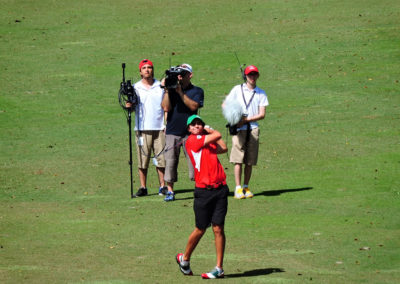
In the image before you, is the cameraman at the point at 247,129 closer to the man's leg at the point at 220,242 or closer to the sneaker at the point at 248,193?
the sneaker at the point at 248,193

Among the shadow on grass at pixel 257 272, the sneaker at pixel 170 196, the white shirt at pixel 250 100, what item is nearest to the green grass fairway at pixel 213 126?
the shadow on grass at pixel 257 272

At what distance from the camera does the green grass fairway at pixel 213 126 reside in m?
10.4

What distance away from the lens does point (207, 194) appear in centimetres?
937

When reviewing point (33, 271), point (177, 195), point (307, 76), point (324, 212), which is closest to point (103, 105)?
point (307, 76)

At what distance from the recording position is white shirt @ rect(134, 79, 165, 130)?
14.0m

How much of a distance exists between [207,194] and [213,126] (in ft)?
31.8

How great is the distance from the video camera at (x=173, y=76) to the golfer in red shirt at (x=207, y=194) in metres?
3.50

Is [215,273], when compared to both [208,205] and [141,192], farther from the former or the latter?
[141,192]

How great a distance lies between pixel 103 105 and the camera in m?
21.2

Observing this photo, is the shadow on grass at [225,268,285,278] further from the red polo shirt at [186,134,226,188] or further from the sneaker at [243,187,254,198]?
the sneaker at [243,187,254,198]

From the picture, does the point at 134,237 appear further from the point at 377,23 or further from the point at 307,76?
the point at 377,23

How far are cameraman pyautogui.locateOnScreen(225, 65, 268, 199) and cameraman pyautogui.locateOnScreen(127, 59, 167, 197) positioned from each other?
4.29 ft

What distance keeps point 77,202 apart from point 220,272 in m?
5.12

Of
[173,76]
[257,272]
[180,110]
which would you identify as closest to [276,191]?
[180,110]
